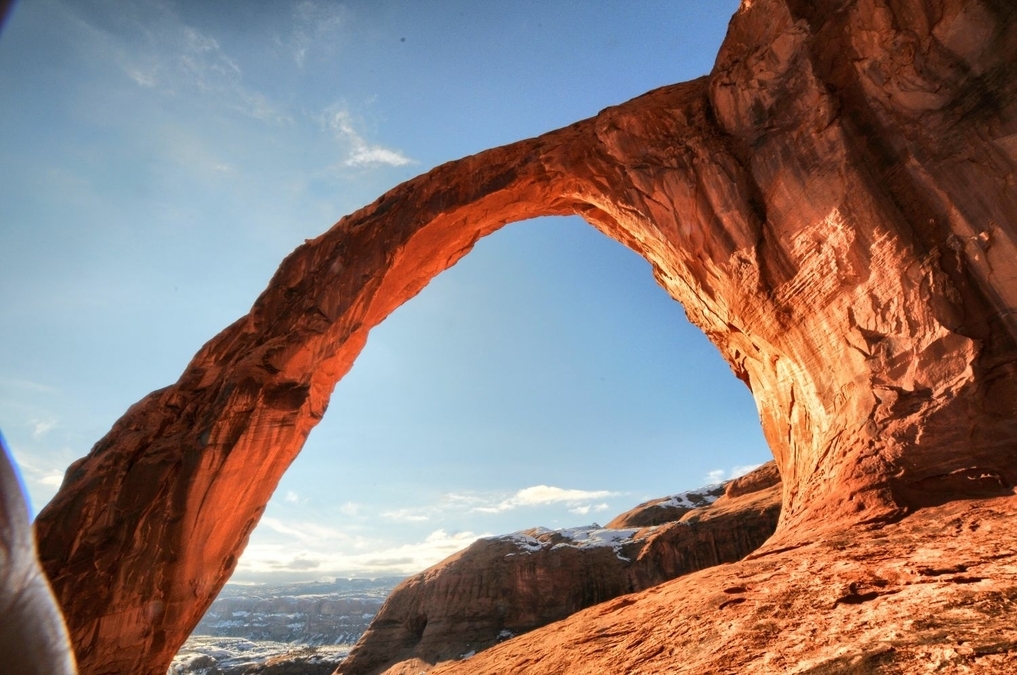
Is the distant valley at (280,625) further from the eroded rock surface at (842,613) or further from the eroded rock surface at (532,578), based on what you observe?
the eroded rock surface at (842,613)

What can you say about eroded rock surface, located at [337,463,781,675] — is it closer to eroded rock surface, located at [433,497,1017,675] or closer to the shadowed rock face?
the shadowed rock face

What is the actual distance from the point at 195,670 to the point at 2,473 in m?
77.1

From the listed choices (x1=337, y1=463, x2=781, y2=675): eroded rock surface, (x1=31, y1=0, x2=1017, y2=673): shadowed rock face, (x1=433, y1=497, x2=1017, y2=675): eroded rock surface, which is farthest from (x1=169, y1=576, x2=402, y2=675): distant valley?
(x1=433, y1=497, x2=1017, y2=675): eroded rock surface

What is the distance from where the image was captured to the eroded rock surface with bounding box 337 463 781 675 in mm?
34281

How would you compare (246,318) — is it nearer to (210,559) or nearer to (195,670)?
(210,559)

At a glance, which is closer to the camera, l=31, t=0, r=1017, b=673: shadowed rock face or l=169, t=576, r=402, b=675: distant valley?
l=31, t=0, r=1017, b=673: shadowed rock face

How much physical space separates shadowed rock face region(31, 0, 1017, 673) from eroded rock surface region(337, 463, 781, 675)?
74.0 feet

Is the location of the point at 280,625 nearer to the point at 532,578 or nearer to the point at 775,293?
the point at 532,578

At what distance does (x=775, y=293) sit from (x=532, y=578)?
122ft

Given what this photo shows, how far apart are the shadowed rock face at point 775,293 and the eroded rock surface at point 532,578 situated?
74.0 ft


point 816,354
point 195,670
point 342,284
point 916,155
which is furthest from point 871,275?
point 195,670

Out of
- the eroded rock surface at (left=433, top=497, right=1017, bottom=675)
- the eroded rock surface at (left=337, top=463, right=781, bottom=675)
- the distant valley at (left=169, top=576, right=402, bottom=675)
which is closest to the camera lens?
the eroded rock surface at (left=433, top=497, right=1017, bottom=675)

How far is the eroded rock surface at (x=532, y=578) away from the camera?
1350 inches

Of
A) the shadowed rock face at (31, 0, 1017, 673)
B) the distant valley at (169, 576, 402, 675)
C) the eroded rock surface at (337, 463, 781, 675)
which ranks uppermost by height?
the shadowed rock face at (31, 0, 1017, 673)
